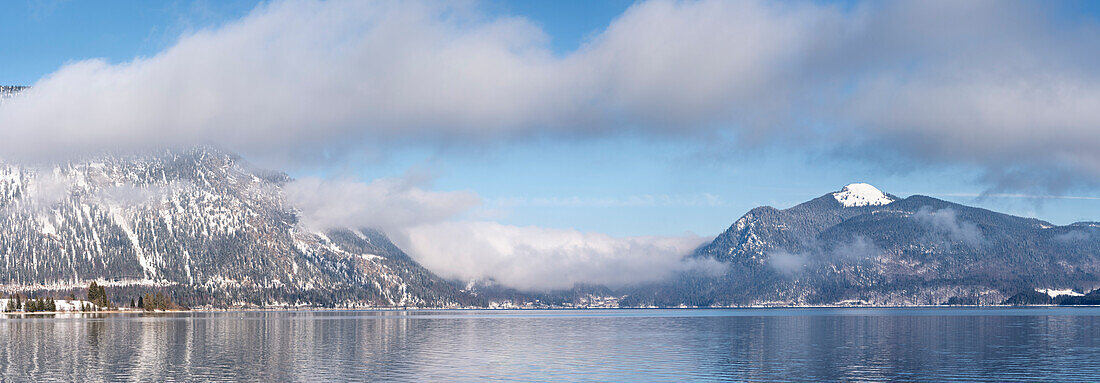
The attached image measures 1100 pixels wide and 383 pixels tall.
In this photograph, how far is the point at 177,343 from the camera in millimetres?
156000

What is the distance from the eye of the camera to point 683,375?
9925 cm

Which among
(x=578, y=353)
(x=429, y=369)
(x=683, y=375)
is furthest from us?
(x=578, y=353)

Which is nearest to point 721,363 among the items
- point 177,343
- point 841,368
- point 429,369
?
point 841,368

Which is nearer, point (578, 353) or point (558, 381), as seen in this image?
point (558, 381)

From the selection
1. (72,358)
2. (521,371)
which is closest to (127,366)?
(72,358)

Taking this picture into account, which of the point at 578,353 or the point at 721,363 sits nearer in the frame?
the point at 721,363

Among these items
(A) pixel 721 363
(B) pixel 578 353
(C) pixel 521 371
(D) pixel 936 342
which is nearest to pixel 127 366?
(C) pixel 521 371

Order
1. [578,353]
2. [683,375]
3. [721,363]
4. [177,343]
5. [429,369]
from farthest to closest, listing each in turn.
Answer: [177,343], [578,353], [721,363], [429,369], [683,375]

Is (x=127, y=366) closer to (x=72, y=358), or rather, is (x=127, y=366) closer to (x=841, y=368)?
(x=72, y=358)

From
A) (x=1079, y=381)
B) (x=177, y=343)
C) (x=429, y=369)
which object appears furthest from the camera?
(x=177, y=343)

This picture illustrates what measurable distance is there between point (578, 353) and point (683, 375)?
3445 centimetres

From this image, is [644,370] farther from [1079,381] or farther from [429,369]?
[1079,381]

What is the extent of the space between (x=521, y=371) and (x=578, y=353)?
97.5 feet

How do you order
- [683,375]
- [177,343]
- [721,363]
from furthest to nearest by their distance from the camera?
1. [177,343]
2. [721,363]
3. [683,375]
